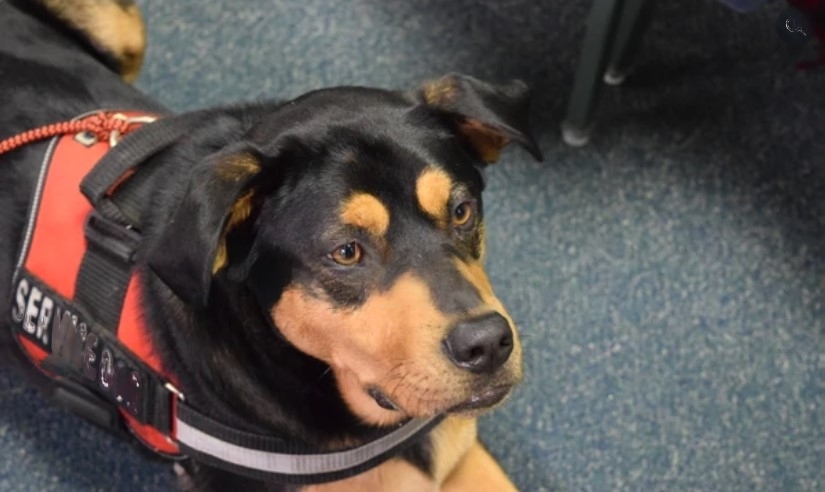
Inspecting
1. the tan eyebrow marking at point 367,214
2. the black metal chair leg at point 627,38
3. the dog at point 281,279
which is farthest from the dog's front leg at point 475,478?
the black metal chair leg at point 627,38

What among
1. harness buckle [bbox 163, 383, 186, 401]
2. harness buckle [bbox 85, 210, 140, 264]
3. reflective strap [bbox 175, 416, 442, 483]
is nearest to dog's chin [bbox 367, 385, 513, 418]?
reflective strap [bbox 175, 416, 442, 483]

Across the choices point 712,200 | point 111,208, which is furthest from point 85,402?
point 712,200

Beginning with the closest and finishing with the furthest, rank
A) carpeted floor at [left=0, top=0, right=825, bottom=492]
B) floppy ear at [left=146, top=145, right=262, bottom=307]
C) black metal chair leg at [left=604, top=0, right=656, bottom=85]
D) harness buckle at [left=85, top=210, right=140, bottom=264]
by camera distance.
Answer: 1. floppy ear at [left=146, top=145, right=262, bottom=307]
2. harness buckle at [left=85, top=210, right=140, bottom=264]
3. carpeted floor at [left=0, top=0, right=825, bottom=492]
4. black metal chair leg at [left=604, top=0, right=656, bottom=85]

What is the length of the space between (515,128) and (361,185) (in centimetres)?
20

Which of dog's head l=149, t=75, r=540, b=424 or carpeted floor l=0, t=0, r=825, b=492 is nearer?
dog's head l=149, t=75, r=540, b=424

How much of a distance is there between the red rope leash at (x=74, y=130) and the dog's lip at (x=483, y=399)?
59 centimetres

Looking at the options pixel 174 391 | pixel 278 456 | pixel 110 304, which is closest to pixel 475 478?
pixel 278 456

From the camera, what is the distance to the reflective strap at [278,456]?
4.06 feet

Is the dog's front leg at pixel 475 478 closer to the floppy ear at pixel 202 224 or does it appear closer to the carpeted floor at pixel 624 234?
the carpeted floor at pixel 624 234

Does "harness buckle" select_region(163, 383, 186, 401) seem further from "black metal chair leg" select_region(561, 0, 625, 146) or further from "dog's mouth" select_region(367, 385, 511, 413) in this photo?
"black metal chair leg" select_region(561, 0, 625, 146)

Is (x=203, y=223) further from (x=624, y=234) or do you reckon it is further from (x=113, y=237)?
(x=624, y=234)

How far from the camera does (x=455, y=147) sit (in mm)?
1183

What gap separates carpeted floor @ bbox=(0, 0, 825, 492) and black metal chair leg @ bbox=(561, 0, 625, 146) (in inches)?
1.8

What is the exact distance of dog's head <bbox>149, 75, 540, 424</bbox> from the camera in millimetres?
1054
